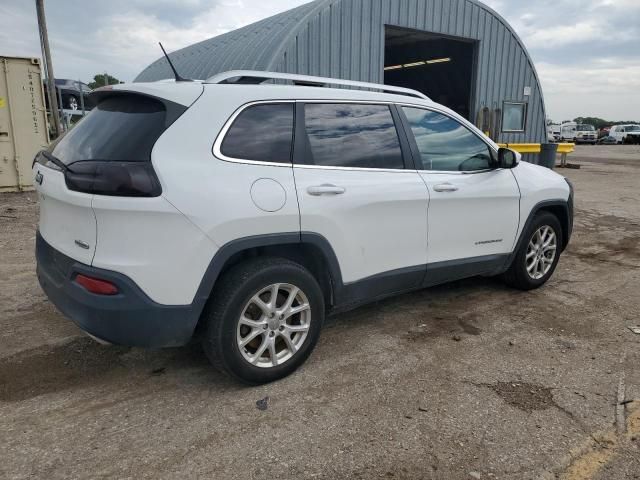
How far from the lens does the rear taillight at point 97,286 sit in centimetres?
257

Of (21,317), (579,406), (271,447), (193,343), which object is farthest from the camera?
(21,317)

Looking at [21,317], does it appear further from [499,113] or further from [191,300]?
[499,113]

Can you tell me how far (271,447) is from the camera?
8.29ft

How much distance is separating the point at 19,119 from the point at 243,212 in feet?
32.9

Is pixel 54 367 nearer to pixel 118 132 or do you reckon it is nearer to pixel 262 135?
pixel 118 132

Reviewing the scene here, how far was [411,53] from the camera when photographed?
1741 centimetres

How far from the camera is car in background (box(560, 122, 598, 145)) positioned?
45.6 metres

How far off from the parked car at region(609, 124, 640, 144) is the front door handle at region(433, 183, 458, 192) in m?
47.3

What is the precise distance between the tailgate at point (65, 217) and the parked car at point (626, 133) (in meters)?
49.5

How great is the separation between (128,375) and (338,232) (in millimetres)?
1618

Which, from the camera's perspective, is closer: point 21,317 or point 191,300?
point 191,300

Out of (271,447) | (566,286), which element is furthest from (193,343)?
(566,286)

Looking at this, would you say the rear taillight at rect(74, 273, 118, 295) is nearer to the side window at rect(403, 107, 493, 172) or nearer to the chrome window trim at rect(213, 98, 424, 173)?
the chrome window trim at rect(213, 98, 424, 173)

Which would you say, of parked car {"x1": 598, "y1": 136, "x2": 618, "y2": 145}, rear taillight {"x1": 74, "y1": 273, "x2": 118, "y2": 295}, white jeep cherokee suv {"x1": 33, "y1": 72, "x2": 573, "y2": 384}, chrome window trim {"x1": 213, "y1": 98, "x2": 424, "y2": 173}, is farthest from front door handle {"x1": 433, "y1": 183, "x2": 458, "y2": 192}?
parked car {"x1": 598, "y1": 136, "x2": 618, "y2": 145}
